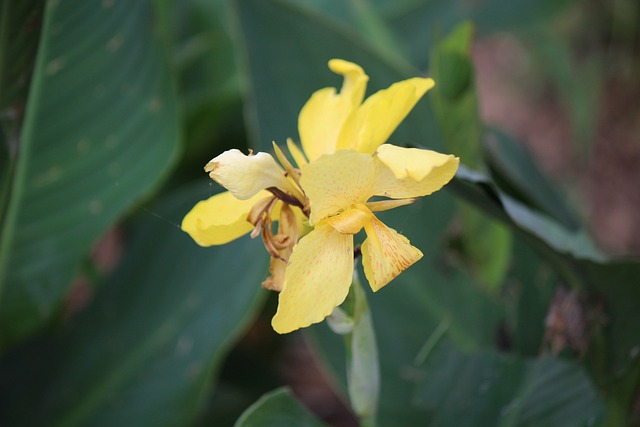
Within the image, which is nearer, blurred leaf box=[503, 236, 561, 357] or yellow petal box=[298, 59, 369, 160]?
yellow petal box=[298, 59, 369, 160]

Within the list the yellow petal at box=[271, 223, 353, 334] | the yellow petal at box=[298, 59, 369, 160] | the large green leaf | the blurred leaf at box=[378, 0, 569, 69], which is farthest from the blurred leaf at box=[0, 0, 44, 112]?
the blurred leaf at box=[378, 0, 569, 69]

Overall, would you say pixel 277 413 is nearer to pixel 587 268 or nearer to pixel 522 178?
pixel 587 268

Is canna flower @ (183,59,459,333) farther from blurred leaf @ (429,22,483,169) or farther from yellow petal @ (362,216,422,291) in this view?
blurred leaf @ (429,22,483,169)

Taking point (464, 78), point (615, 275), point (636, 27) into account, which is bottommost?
point (636, 27)

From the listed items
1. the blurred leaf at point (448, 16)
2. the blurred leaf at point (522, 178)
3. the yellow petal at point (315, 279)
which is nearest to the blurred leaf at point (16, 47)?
the yellow petal at point (315, 279)

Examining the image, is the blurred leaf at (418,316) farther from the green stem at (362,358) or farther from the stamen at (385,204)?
the stamen at (385,204)

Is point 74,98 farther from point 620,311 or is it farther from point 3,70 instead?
point 620,311

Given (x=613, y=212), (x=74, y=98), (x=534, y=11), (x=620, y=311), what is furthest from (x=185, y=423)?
(x=613, y=212)
